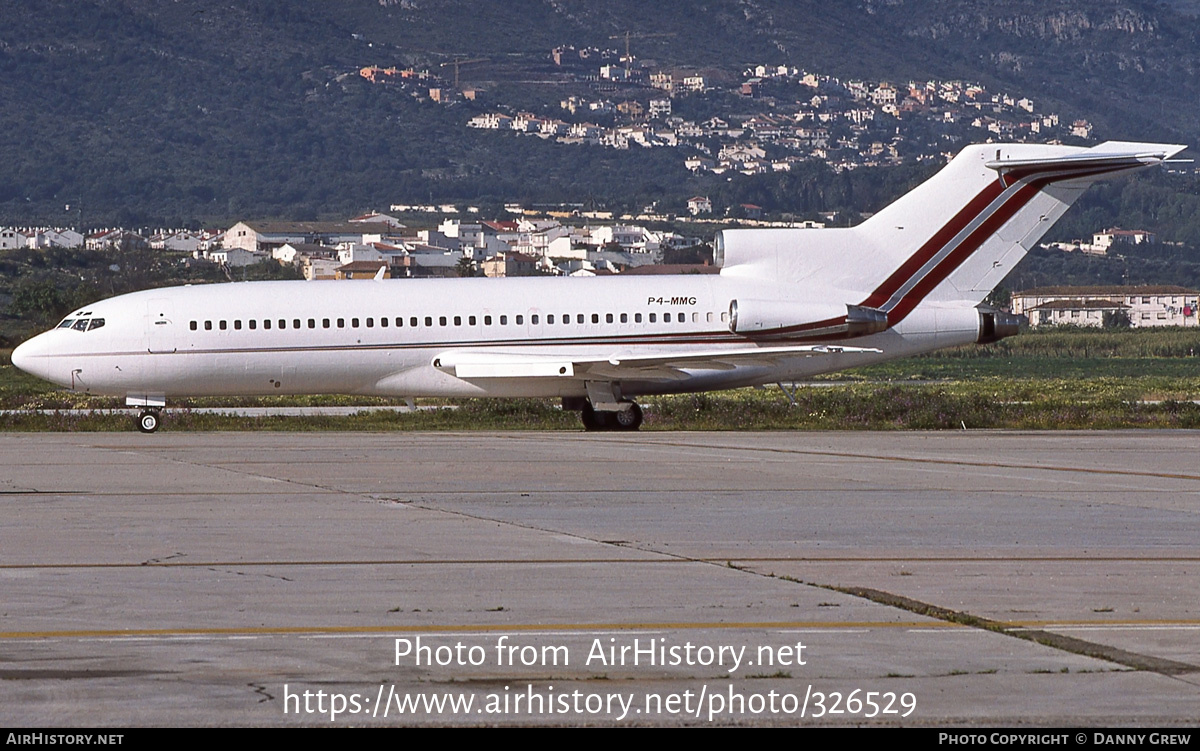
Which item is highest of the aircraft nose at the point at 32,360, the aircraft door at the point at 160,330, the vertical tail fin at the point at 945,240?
the vertical tail fin at the point at 945,240

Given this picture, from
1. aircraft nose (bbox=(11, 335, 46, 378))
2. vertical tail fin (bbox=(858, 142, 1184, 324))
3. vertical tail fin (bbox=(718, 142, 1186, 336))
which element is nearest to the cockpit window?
aircraft nose (bbox=(11, 335, 46, 378))

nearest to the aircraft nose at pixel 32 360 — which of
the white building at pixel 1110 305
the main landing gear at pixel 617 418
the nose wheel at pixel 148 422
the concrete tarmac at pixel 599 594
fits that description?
the nose wheel at pixel 148 422

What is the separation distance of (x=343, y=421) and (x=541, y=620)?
2270cm

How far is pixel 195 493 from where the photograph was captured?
19109mm

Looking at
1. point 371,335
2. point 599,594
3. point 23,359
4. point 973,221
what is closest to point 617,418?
point 371,335

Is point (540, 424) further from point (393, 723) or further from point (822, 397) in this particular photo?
point (393, 723)

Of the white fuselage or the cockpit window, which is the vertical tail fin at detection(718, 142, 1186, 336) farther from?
the cockpit window

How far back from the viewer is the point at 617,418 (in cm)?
3122

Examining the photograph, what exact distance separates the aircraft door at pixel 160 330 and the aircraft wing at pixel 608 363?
197 inches

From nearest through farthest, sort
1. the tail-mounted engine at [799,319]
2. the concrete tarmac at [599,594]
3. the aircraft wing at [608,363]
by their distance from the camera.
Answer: the concrete tarmac at [599,594] < the aircraft wing at [608,363] < the tail-mounted engine at [799,319]

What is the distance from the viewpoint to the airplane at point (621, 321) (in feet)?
101

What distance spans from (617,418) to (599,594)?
1886cm

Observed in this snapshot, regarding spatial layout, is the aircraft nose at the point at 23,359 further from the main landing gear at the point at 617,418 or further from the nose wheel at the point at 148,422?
the main landing gear at the point at 617,418

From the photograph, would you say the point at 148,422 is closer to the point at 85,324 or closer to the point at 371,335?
the point at 85,324
